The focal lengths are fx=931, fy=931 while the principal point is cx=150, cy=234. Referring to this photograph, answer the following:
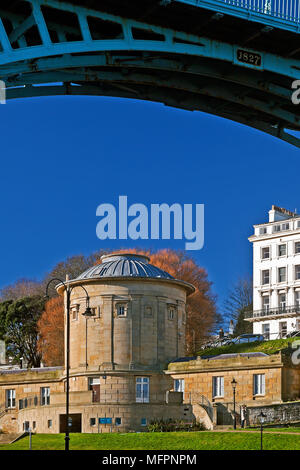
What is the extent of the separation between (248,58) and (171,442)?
32.0m

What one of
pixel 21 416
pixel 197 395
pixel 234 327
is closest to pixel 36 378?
pixel 21 416

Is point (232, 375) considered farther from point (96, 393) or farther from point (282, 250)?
point (282, 250)

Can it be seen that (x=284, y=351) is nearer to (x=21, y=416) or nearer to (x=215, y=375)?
(x=215, y=375)

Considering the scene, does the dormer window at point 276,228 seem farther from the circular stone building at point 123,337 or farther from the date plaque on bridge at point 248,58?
the date plaque on bridge at point 248,58

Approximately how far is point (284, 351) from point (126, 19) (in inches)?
1872

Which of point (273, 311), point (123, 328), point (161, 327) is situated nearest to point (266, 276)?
point (273, 311)

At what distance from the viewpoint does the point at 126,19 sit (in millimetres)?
17969

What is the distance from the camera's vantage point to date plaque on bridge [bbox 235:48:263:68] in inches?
763

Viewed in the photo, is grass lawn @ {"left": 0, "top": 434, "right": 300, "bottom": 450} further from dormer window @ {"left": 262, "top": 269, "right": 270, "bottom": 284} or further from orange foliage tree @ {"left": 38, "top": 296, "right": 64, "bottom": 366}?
dormer window @ {"left": 262, "top": 269, "right": 270, "bottom": 284}

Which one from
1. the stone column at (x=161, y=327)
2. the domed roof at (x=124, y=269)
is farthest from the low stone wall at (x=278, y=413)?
the domed roof at (x=124, y=269)

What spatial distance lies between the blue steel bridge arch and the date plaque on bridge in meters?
0.02

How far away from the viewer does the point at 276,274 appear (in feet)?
319

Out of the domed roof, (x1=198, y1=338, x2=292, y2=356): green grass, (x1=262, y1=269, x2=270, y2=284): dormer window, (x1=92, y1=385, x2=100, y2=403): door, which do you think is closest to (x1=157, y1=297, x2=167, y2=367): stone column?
the domed roof

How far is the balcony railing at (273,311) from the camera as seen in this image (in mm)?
93312
